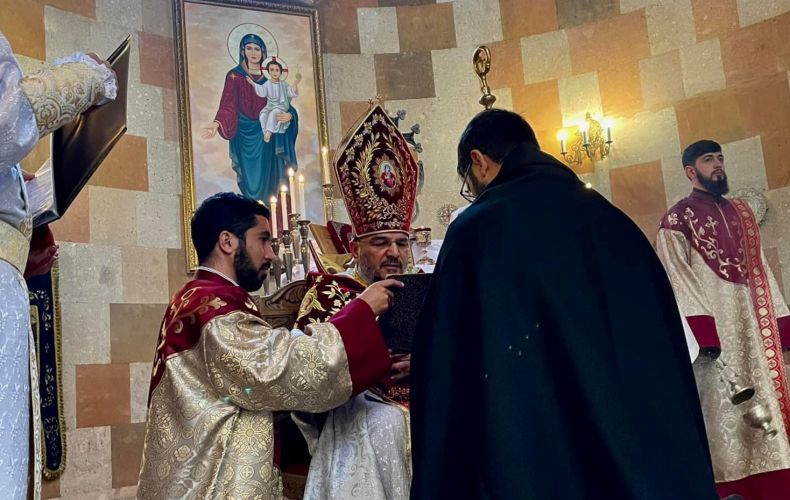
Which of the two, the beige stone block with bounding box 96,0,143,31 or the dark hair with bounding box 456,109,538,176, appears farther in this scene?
the beige stone block with bounding box 96,0,143,31

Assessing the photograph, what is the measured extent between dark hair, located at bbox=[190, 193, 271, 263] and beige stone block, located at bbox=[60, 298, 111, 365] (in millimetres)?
3123

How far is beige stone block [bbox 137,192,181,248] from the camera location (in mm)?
6980

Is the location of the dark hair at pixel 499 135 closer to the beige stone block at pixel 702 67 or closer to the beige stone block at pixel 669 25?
the beige stone block at pixel 702 67

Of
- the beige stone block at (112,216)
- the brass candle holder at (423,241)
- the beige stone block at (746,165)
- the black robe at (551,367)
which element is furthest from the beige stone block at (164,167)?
the black robe at (551,367)

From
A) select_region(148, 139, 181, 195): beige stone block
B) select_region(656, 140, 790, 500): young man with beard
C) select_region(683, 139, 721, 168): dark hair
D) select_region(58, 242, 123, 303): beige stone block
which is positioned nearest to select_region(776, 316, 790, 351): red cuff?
select_region(656, 140, 790, 500): young man with beard

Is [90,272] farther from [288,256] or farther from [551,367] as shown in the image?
[551,367]

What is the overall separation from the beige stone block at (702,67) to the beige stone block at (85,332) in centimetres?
538

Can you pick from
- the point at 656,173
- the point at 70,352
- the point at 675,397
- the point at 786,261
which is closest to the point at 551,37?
the point at 656,173

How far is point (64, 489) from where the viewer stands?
5965 mm

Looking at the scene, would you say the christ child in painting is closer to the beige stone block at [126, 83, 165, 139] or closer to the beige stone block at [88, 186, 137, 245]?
the beige stone block at [126, 83, 165, 139]

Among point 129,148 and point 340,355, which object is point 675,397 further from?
point 129,148

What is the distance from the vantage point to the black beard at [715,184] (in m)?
6.83

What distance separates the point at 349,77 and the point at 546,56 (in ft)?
6.42

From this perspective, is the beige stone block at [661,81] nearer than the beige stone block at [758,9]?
No
